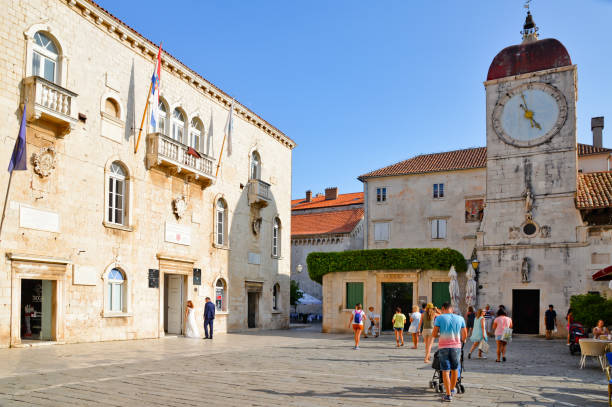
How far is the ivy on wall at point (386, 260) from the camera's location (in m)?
28.1

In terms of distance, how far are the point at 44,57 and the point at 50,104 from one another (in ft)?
6.00

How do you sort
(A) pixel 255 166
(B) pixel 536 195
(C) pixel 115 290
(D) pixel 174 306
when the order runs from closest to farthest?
(C) pixel 115 290
(D) pixel 174 306
(B) pixel 536 195
(A) pixel 255 166

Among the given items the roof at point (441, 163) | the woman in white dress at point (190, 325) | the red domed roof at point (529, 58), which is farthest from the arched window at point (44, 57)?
the roof at point (441, 163)

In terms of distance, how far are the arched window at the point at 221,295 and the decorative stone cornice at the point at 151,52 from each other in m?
8.83

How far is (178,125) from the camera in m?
24.7

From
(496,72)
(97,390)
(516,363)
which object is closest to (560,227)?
(496,72)

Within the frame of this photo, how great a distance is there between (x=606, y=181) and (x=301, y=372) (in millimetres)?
22072

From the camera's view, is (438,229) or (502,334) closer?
(502,334)

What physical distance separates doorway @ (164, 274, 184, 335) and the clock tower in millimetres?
14882

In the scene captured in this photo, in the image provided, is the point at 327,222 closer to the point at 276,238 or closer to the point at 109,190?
the point at 276,238

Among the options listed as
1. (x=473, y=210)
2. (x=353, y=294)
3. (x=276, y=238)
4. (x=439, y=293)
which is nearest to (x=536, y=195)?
(x=439, y=293)

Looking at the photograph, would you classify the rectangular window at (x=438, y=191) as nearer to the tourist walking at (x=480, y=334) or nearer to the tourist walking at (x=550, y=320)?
the tourist walking at (x=550, y=320)

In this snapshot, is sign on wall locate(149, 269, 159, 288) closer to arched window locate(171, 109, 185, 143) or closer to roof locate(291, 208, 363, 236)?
arched window locate(171, 109, 185, 143)

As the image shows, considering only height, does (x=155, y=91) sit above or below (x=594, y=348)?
above
